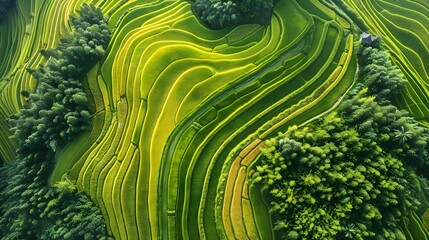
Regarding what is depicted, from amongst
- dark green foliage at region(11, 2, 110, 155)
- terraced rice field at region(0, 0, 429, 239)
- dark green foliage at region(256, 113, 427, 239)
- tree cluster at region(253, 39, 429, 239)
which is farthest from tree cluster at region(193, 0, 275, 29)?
dark green foliage at region(256, 113, 427, 239)

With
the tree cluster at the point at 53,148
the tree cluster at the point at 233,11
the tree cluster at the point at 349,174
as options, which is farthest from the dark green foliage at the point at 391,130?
the tree cluster at the point at 53,148

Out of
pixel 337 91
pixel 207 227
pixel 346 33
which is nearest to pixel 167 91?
pixel 207 227

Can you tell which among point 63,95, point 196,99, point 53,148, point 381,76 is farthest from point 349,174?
point 63,95

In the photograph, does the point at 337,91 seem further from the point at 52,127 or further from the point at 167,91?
the point at 52,127

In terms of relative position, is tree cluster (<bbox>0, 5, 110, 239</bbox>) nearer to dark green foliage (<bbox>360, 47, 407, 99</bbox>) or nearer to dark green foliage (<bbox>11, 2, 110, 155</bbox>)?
dark green foliage (<bbox>11, 2, 110, 155</bbox>)

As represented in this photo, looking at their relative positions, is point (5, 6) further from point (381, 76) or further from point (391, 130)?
point (391, 130)

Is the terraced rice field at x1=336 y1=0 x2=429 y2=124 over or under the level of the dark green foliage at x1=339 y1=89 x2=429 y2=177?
over

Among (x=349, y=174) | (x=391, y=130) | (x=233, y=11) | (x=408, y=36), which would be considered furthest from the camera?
(x=408, y=36)
